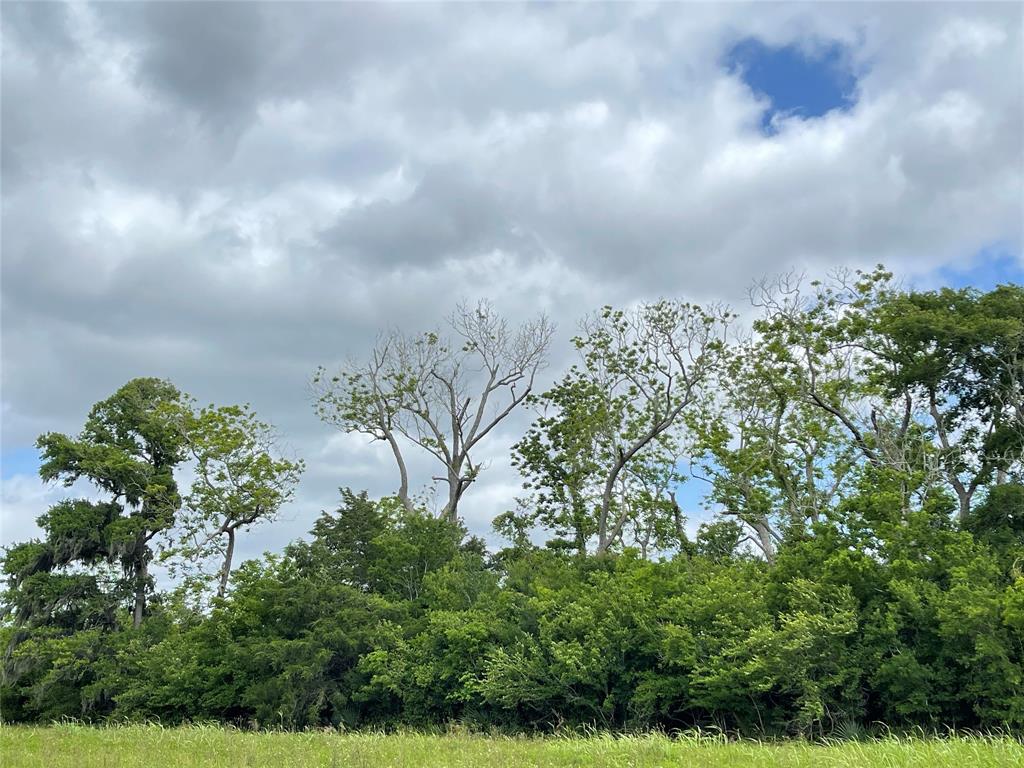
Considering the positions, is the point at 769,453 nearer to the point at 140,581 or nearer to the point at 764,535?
the point at 764,535

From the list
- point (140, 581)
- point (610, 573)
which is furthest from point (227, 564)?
point (610, 573)

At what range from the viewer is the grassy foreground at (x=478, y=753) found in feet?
34.1

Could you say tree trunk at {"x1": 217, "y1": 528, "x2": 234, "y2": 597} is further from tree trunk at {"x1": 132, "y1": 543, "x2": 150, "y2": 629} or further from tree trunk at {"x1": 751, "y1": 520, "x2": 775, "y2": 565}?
tree trunk at {"x1": 751, "y1": 520, "x2": 775, "y2": 565}

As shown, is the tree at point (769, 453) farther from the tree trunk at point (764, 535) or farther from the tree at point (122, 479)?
the tree at point (122, 479)

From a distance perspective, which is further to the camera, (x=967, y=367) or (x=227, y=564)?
(x=227, y=564)

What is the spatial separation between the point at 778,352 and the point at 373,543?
15653 mm

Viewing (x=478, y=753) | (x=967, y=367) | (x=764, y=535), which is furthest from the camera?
(x=764, y=535)

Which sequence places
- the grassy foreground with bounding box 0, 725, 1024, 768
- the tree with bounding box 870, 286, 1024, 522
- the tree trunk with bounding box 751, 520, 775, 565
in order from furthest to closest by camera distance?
the tree trunk with bounding box 751, 520, 775, 565, the tree with bounding box 870, 286, 1024, 522, the grassy foreground with bounding box 0, 725, 1024, 768

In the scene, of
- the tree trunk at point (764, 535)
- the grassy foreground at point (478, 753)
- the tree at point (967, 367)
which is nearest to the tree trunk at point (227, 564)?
the grassy foreground at point (478, 753)

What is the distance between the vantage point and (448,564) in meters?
28.0

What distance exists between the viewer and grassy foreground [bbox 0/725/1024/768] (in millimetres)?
10391

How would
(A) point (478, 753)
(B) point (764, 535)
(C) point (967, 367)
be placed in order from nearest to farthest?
(A) point (478, 753)
(C) point (967, 367)
(B) point (764, 535)

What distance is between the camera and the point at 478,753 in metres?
12.8

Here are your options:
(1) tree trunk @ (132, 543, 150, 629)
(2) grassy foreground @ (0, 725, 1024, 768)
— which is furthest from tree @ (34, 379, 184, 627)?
(2) grassy foreground @ (0, 725, 1024, 768)
